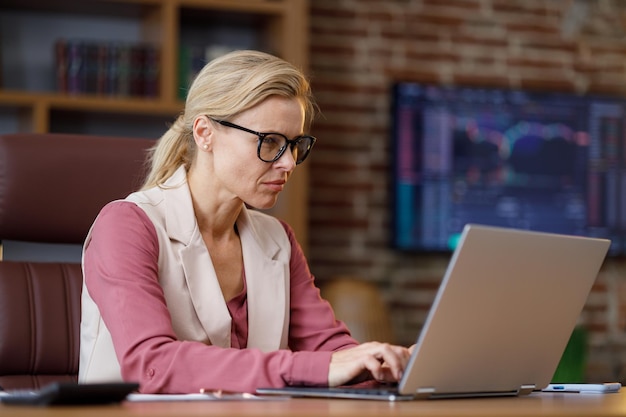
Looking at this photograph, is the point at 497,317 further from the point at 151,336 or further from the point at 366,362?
the point at 151,336

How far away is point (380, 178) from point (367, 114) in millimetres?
255

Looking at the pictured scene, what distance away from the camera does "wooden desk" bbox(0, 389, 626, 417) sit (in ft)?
3.53

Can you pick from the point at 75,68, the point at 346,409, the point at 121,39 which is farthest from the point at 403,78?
the point at 346,409

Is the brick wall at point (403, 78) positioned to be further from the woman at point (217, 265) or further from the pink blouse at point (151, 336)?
the pink blouse at point (151, 336)

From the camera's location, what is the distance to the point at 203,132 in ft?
6.39

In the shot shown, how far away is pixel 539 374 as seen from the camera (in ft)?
5.12

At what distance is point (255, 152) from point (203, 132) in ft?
0.43

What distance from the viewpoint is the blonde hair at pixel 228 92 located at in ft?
6.12

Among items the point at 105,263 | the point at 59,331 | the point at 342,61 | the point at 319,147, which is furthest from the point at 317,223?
the point at 105,263

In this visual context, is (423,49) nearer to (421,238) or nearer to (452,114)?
(452,114)

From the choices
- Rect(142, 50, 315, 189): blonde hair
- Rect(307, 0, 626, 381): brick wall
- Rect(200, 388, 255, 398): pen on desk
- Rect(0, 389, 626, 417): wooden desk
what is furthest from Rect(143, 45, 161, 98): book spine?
Rect(0, 389, 626, 417): wooden desk

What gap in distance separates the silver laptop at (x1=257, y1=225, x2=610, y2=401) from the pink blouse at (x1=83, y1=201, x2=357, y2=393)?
8 centimetres

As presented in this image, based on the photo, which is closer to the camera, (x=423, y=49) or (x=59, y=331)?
(x=59, y=331)

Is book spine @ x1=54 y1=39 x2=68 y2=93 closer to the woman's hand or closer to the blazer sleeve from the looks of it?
the blazer sleeve
